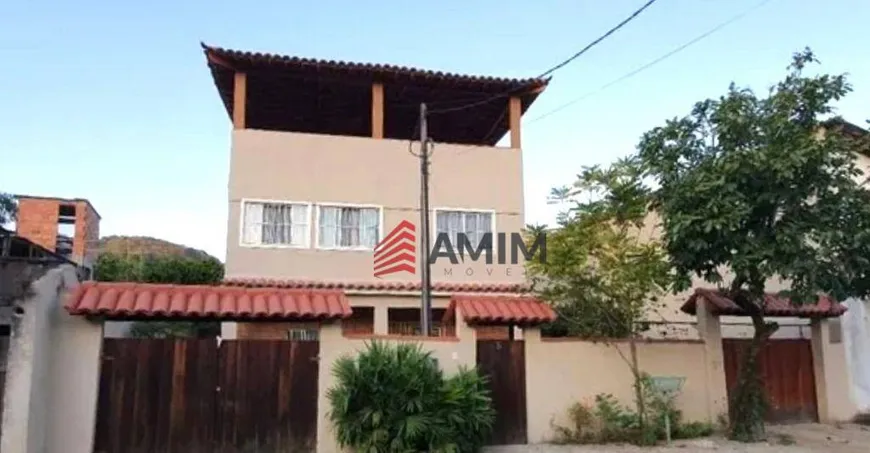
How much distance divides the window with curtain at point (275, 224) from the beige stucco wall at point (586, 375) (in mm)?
6989

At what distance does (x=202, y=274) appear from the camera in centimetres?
2462

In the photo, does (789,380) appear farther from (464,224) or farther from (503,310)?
(464,224)

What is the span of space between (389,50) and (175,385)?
9.05 metres

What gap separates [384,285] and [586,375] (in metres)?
6.00

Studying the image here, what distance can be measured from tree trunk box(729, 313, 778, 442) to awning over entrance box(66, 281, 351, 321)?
6.97 metres

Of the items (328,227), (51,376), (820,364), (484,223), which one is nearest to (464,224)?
(484,223)

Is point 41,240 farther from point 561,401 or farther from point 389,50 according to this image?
point 561,401

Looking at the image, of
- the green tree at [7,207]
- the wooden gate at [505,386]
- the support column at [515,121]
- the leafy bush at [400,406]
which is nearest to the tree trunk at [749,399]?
the wooden gate at [505,386]

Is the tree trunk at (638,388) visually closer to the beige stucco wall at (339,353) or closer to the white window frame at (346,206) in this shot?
the beige stucco wall at (339,353)

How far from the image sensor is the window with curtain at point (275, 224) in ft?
54.2

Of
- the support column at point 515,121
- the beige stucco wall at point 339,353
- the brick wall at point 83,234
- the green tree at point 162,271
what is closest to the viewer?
the beige stucco wall at point 339,353

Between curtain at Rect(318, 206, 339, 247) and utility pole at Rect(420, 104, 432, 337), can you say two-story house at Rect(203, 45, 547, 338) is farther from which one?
utility pole at Rect(420, 104, 432, 337)

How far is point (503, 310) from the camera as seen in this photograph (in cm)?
1184

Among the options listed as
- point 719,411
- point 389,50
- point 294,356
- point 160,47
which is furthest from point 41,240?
point 719,411
